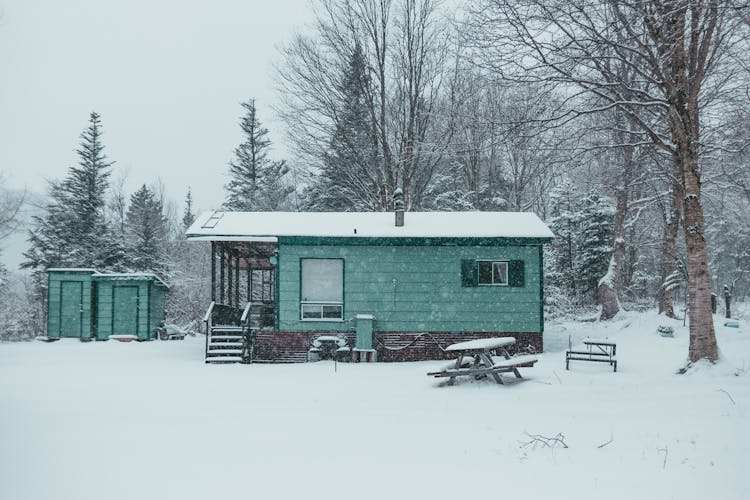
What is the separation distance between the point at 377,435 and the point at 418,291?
8303 mm

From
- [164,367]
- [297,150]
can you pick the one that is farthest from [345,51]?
[164,367]

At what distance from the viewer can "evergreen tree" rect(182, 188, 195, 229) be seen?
45.0 m

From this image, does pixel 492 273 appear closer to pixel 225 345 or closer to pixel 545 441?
pixel 225 345

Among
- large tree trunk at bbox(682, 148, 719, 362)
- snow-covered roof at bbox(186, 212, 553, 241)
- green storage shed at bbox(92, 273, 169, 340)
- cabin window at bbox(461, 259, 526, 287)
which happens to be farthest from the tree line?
green storage shed at bbox(92, 273, 169, 340)

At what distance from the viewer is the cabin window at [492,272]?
14.1 m

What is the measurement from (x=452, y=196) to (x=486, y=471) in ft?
79.8

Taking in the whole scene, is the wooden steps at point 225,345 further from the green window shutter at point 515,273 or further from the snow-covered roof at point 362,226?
the green window shutter at point 515,273

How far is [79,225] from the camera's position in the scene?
27.4 m

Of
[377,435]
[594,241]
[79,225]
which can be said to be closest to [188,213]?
[79,225]

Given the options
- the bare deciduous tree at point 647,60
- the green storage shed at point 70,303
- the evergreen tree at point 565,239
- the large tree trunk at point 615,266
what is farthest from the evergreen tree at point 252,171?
the bare deciduous tree at point 647,60

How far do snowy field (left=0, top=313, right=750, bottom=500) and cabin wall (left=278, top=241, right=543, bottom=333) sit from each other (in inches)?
138

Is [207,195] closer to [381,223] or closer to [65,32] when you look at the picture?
[65,32]

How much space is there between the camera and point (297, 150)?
2291cm

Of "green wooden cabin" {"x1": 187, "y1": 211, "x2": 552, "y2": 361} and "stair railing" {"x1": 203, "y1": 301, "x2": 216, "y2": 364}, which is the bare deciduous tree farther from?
"stair railing" {"x1": 203, "y1": 301, "x2": 216, "y2": 364}
